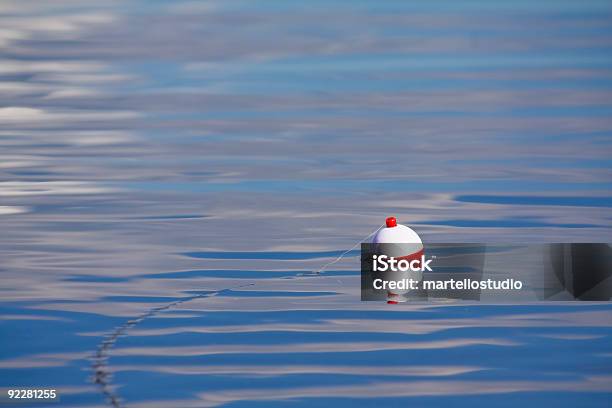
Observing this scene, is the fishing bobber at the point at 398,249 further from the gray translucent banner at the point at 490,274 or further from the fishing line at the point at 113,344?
the fishing line at the point at 113,344

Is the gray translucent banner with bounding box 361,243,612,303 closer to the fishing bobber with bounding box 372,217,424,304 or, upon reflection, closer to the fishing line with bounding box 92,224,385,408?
the fishing bobber with bounding box 372,217,424,304

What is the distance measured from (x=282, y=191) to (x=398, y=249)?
2718 mm

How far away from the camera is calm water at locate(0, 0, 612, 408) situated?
475cm

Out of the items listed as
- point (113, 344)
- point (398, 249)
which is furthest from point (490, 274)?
point (113, 344)

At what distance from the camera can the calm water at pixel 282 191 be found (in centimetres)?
475

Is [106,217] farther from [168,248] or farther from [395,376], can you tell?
[395,376]

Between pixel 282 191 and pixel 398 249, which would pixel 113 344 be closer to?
pixel 398 249

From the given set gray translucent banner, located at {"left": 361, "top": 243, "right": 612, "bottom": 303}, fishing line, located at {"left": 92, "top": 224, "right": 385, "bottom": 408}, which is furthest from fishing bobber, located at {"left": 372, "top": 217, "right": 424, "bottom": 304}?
fishing line, located at {"left": 92, "top": 224, "right": 385, "bottom": 408}

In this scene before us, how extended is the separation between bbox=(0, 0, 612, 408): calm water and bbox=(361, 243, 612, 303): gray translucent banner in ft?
0.51

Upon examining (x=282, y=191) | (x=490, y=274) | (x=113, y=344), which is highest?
(x=282, y=191)

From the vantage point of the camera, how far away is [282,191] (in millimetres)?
8445

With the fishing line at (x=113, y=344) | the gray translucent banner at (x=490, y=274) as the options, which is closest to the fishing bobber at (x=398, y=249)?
the gray translucent banner at (x=490, y=274)

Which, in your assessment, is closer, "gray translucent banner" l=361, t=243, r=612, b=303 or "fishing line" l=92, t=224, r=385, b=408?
"fishing line" l=92, t=224, r=385, b=408

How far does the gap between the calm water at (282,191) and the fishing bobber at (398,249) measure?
0.13m
